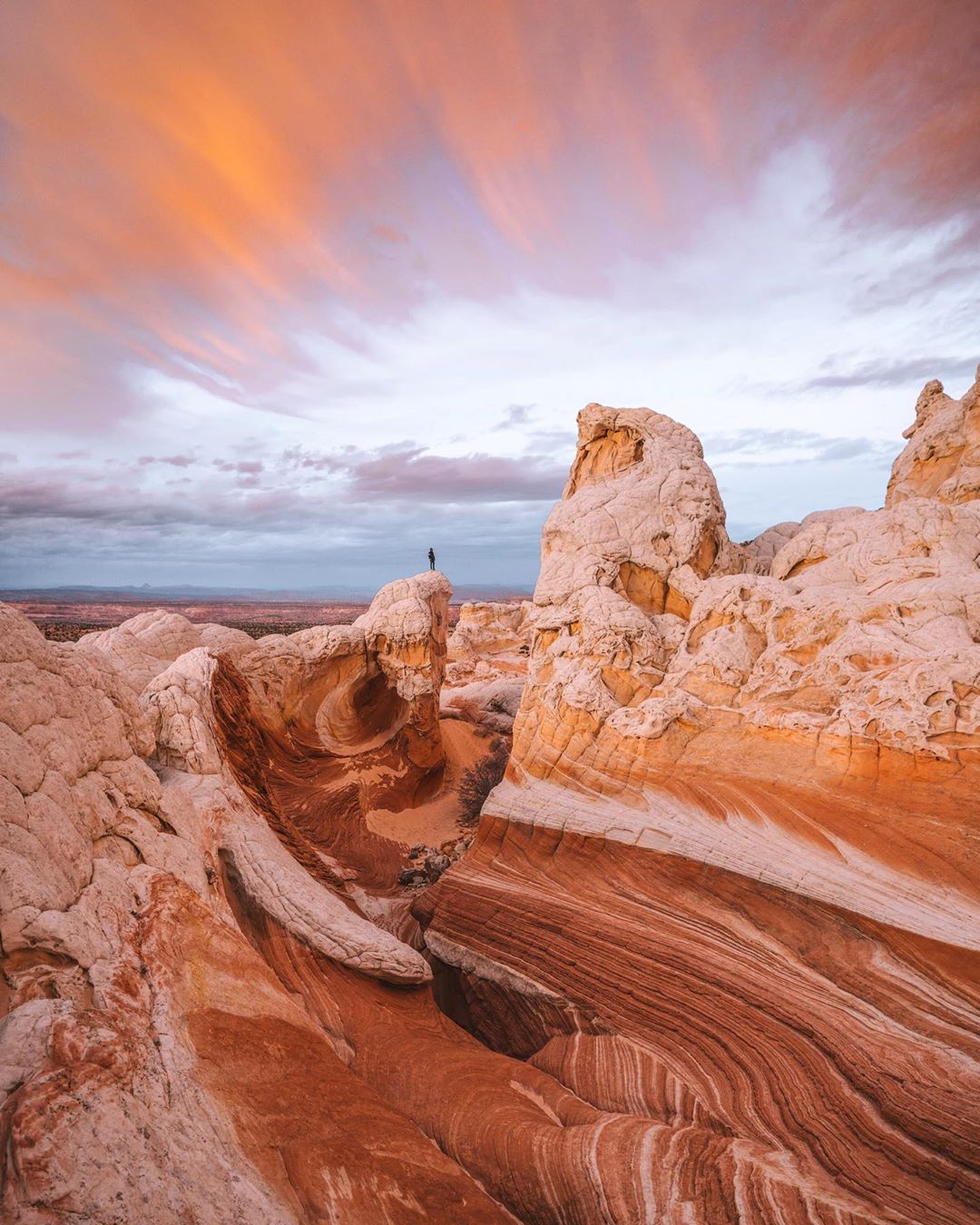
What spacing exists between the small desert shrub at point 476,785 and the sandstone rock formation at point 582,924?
3.21m

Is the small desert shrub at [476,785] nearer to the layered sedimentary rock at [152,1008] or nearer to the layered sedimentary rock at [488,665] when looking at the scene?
the layered sedimentary rock at [488,665]

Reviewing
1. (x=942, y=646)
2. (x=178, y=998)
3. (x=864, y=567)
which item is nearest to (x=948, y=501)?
(x=864, y=567)

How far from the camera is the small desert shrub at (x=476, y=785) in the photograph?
1276 centimetres

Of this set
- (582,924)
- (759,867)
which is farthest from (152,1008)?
(759,867)

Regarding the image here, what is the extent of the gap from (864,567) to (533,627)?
458 centimetres

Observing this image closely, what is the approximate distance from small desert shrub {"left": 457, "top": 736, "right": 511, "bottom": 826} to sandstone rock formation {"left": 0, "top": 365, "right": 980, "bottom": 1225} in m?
3.21

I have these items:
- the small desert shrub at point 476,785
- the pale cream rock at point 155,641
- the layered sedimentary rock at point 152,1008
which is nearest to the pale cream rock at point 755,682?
the layered sedimentary rock at point 152,1008

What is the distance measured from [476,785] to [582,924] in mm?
7309

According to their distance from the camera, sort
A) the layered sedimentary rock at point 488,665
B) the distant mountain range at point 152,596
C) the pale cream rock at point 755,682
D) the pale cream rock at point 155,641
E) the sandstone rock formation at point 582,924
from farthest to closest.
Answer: the distant mountain range at point 152,596, the layered sedimentary rock at point 488,665, the pale cream rock at point 155,641, the pale cream rock at point 755,682, the sandstone rock formation at point 582,924

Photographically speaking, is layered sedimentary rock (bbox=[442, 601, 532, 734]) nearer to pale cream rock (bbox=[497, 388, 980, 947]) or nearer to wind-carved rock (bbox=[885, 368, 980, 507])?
pale cream rock (bbox=[497, 388, 980, 947])

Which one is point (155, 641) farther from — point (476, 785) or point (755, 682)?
point (755, 682)

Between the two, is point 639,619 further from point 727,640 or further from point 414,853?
point 414,853

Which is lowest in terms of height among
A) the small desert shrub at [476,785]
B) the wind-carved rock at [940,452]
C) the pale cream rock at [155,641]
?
the small desert shrub at [476,785]

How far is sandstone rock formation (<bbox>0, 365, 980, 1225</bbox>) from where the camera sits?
2984 millimetres
